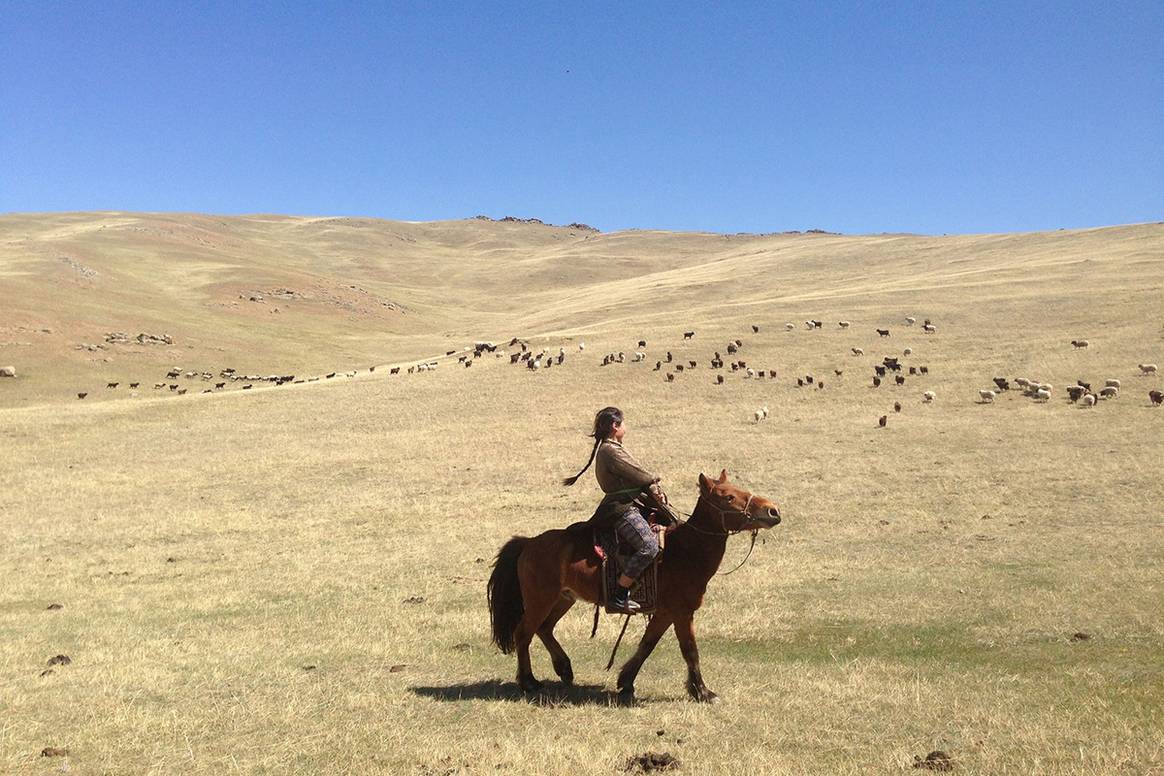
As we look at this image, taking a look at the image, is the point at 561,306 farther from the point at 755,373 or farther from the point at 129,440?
the point at 129,440

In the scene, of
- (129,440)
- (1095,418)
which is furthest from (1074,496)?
(129,440)

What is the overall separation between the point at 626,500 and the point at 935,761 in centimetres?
398

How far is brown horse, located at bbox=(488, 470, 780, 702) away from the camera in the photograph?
983 centimetres

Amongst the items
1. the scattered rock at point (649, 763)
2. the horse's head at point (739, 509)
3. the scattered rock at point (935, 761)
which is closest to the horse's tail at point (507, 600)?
the horse's head at point (739, 509)

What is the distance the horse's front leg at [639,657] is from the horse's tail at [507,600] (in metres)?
1.43

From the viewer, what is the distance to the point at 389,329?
8875 centimetres

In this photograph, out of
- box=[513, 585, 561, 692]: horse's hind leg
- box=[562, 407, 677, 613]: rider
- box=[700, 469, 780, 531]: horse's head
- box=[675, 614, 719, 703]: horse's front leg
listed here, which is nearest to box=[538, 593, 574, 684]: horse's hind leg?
box=[513, 585, 561, 692]: horse's hind leg

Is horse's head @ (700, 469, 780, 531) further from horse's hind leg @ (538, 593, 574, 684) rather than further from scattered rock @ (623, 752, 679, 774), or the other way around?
scattered rock @ (623, 752, 679, 774)

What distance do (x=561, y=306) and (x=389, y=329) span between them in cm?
2033

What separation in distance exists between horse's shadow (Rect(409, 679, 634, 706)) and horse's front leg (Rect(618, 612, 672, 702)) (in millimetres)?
106

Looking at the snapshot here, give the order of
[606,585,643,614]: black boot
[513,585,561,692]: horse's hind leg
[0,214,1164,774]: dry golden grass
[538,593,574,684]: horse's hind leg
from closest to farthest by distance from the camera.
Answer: [0,214,1164,774]: dry golden grass < [606,585,643,614]: black boot < [513,585,561,692]: horse's hind leg < [538,593,574,684]: horse's hind leg

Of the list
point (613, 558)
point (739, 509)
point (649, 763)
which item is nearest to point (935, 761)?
point (649, 763)

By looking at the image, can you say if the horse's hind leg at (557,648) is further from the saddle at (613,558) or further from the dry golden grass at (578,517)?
the saddle at (613,558)

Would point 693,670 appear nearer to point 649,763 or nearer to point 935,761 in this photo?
point 649,763
